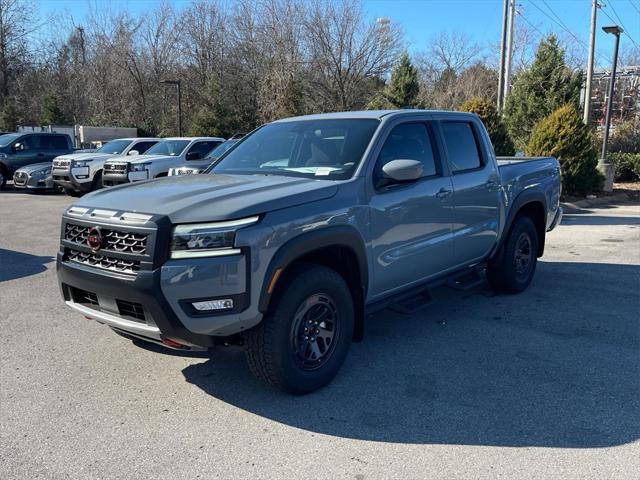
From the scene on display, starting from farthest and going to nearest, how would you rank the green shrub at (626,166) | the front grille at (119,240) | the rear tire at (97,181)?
the green shrub at (626,166), the rear tire at (97,181), the front grille at (119,240)

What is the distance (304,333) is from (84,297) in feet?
4.86

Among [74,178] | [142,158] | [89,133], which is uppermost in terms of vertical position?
[89,133]

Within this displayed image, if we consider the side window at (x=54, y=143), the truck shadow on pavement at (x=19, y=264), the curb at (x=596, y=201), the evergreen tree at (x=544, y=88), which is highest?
the evergreen tree at (x=544, y=88)

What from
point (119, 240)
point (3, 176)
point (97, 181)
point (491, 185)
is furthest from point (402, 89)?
point (119, 240)

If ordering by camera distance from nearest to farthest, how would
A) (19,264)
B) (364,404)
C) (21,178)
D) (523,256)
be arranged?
(364,404), (523,256), (19,264), (21,178)

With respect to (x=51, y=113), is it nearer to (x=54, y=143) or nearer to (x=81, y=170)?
(x=54, y=143)

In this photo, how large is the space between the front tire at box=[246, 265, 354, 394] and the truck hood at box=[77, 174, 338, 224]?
506 millimetres

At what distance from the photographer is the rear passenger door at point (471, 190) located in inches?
198

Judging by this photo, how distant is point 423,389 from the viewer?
3887mm

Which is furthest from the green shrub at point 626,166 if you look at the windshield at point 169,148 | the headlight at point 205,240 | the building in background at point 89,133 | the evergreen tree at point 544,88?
the building in background at point 89,133

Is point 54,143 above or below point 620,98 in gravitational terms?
below

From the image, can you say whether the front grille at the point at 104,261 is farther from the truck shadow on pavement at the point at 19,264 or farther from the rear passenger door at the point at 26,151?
the rear passenger door at the point at 26,151

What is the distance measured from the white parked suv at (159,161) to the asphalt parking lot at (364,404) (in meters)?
8.33

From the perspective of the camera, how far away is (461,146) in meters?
5.31
